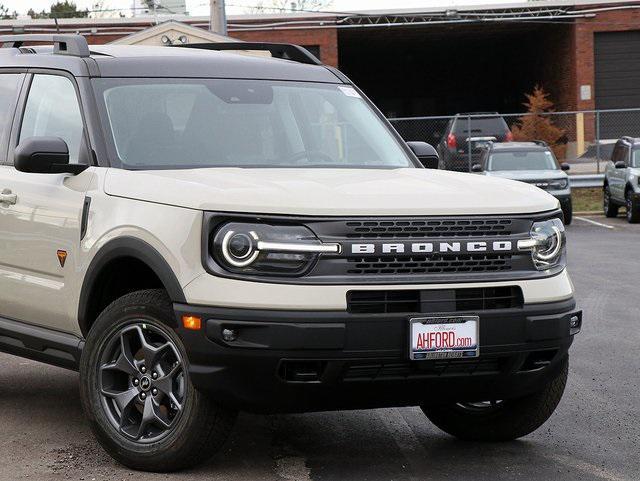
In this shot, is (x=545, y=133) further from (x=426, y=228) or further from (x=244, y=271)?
(x=244, y=271)

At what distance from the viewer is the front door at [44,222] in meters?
6.11

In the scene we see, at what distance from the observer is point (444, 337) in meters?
5.21

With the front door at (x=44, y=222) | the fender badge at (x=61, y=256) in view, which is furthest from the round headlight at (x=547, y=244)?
the fender badge at (x=61, y=256)

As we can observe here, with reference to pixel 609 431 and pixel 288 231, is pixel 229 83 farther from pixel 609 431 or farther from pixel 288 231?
pixel 609 431

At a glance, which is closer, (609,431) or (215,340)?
(215,340)

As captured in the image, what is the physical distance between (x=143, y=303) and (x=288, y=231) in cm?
78

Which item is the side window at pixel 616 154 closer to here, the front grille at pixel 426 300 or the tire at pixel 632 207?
the tire at pixel 632 207

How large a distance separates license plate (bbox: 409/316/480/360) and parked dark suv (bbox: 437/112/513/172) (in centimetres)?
2792

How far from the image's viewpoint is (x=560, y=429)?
6.72 m

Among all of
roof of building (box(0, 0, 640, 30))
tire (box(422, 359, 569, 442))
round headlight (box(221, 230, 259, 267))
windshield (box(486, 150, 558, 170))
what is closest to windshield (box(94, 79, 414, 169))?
round headlight (box(221, 230, 259, 267))

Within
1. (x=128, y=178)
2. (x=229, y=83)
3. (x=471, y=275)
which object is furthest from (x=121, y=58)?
(x=471, y=275)

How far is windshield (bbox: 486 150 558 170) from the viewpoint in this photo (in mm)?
26781

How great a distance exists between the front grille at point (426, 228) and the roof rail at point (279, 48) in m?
2.38

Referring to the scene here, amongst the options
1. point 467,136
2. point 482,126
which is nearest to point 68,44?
point 467,136
